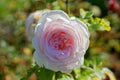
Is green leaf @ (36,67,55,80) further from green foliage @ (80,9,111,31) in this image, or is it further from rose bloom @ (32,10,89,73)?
green foliage @ (80,9,111,31)

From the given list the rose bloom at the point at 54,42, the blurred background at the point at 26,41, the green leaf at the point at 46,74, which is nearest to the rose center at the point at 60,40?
the rose bloom at the point at 54,42

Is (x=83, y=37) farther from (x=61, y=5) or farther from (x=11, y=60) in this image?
(x=11, y=60)

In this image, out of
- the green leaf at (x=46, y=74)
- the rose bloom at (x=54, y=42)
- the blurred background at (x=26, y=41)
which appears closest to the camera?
the rose bloom at (x=54, y=42)

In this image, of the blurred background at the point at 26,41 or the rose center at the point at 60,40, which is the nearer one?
the rose center at the point at 60,40

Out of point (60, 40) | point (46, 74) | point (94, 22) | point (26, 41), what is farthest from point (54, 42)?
point (26, 41)

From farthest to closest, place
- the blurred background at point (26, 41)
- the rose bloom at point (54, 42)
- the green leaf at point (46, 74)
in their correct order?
the blurred background at point (26, 41) < the green leaf at point (46, 74) < the rose bloom at point (54, 42)

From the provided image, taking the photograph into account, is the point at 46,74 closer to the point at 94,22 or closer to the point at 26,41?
the point at 94,22

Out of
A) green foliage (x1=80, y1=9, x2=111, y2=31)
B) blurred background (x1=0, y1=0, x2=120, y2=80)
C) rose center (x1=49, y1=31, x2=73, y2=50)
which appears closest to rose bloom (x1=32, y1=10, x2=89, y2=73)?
rose center (x1=49, y1=31, x2=73, y2=50)

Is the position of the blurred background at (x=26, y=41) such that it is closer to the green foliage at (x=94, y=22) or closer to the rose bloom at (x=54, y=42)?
the green foliage at (x=94, y=22)
